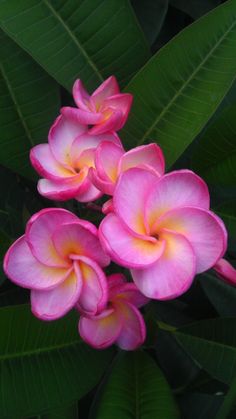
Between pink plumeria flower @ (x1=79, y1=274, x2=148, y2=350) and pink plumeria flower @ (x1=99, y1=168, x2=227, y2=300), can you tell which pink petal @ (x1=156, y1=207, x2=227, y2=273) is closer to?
pink plumeria flower @ (x1=99, y1=168, x2=227, y2=300)

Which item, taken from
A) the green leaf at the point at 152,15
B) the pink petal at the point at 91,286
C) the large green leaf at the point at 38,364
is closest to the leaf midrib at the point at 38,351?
the large green leaf at the point at 38,364

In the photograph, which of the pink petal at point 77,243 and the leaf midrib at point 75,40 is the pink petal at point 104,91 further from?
the pink petal at point 77,243

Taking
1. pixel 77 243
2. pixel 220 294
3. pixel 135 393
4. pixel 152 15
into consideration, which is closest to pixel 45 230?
pixel 77 243

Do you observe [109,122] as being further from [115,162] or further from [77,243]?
[77,243]

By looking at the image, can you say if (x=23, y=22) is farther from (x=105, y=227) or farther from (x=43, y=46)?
(x=105, y=227)

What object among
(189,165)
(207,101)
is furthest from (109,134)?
(189,165)

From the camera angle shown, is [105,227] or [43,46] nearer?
[105,227]
